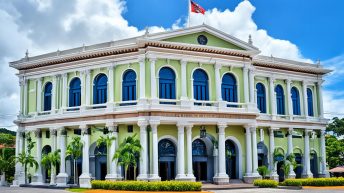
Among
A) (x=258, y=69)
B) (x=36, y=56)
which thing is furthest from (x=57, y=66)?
(x=258, y=69)

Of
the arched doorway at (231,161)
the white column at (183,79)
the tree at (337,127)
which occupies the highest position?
the white column at (183,79)

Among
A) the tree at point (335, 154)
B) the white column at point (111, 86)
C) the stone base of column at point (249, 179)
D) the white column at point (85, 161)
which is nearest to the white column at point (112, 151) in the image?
the white column at point (85, 161)

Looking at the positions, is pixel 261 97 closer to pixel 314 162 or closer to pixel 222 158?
pixel 314 162

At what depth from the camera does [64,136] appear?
128ft

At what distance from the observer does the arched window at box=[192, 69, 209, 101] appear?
3791 cm

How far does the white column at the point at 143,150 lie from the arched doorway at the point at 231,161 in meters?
8.09

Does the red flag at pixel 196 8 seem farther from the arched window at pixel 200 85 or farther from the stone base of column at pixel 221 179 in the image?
the stone base of column at pixel 221 179

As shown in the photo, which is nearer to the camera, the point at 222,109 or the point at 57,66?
the point at 222,109

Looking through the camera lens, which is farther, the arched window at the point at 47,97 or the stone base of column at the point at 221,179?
the arched window at the point at 47,97

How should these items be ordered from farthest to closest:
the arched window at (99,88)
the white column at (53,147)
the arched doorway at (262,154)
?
the arched doorway at (262,154), the white column at (53,147), the arched window at (99,88)

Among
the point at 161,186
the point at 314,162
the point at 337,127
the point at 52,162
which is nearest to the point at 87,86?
the point at 52,162

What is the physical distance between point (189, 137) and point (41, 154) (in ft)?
46.5

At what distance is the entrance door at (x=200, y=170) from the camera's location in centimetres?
3819

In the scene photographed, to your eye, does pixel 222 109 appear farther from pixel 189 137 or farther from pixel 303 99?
pixel 303 99
